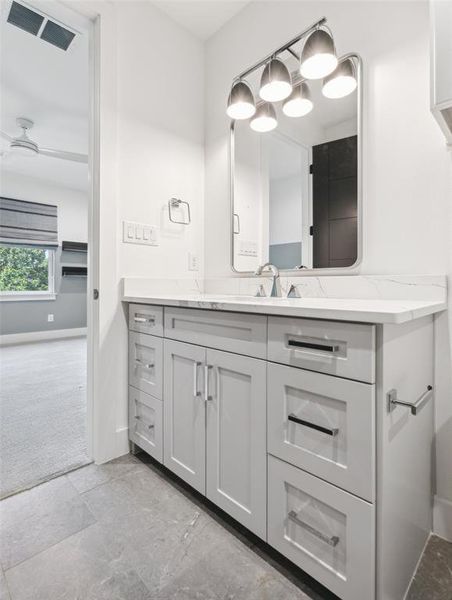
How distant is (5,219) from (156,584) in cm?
523

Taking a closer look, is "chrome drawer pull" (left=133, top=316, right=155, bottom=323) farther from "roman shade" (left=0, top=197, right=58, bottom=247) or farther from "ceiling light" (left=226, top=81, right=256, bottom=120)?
"roman shade" (left=0, top=197, right=58, bottom=247)

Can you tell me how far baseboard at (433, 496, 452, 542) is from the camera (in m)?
1.17

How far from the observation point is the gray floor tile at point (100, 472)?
58.3 inches

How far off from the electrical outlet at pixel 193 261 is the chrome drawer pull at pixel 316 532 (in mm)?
1512

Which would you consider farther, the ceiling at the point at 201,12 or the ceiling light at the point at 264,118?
the ceiling at the point at 201,12

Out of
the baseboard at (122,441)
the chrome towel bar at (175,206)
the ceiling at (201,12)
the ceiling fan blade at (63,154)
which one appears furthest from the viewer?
the ceiling fan blade at (63,154)

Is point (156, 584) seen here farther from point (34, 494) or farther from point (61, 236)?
point (61, 236)

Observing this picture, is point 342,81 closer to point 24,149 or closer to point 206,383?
point 206,383

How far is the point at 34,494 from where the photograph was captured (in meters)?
1.40

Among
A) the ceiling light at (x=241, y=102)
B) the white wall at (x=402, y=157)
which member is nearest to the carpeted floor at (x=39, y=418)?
the white wall at (x=402, y=157)

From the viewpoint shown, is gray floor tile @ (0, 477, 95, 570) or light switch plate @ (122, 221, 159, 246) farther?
light switch plate @ (122, 221, 159, 246)

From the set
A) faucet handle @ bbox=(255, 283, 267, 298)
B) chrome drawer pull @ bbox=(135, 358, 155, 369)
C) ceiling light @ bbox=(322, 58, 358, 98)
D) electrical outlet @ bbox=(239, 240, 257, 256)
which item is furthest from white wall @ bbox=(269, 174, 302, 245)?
chrome drawer pull @ bbox=(135, 358, 155, 369)

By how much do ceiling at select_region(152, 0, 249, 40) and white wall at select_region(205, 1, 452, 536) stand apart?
551 millimetres

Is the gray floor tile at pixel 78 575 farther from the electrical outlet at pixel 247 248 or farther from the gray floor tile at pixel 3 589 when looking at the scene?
the electrical outlet at pixel 247 248
